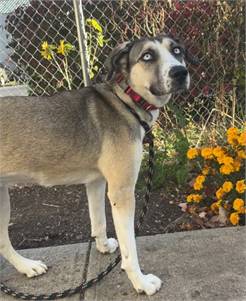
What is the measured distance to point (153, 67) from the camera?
3.40 m

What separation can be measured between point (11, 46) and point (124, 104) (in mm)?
3542

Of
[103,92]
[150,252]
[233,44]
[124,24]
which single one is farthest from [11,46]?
[150,252]

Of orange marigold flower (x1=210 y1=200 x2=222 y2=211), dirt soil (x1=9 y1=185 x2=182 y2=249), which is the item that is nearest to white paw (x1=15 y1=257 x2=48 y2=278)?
dirt soil (x1=9 y1=185 x2=182 y2=249)

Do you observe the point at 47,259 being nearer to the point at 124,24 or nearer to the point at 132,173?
the point at 132,173

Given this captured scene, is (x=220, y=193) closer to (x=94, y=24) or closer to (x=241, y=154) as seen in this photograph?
(x=241, y=154)

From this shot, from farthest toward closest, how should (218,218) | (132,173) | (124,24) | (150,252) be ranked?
(124,24)
(218,218)
(150,252)
(132,173)

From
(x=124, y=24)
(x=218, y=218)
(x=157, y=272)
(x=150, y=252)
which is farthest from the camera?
(x=124, y=24)

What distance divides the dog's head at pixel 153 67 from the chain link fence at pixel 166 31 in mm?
2603

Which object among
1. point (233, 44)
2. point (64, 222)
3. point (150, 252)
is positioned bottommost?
point (64, 222)

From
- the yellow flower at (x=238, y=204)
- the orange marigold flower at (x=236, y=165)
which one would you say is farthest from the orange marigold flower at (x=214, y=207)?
the orange marigold flower at (x=236, y=165)

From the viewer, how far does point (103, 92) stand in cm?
363

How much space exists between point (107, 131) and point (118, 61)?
1.62 feet

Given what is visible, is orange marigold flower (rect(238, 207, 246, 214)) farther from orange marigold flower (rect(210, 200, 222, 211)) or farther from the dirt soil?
the dirt soil

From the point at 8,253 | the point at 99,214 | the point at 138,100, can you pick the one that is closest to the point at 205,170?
the point at 99,214
